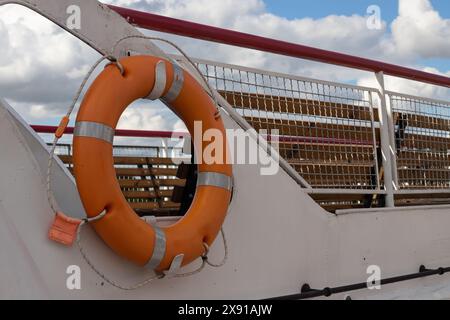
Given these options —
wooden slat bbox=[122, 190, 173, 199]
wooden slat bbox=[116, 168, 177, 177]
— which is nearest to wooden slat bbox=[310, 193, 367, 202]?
wooden slat bbox=[116, 168, 177, 177]

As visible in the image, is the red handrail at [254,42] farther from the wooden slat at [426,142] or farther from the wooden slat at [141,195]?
the wooden slat at [141,195]

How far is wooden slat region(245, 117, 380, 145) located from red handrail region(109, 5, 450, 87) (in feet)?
1.44

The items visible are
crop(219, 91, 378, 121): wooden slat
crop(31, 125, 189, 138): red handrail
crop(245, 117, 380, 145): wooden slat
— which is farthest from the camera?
crop(31, 125, 189, 138): red handrail

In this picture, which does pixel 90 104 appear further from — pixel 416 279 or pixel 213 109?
pixel 416 279

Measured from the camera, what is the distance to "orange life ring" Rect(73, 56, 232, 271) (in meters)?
2.35

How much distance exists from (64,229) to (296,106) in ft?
6.31

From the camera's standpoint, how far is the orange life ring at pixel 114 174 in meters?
2.35

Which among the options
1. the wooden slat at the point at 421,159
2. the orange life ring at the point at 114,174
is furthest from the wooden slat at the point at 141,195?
the orange life ring at the point at 114,174

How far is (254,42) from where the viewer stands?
320 cm

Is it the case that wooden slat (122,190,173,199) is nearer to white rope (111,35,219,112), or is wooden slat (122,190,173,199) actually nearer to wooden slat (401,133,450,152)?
wooden slat (401,133,450,152)

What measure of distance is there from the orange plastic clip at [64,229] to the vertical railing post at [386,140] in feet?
8.12

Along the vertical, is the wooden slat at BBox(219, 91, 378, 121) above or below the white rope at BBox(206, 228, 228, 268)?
above
